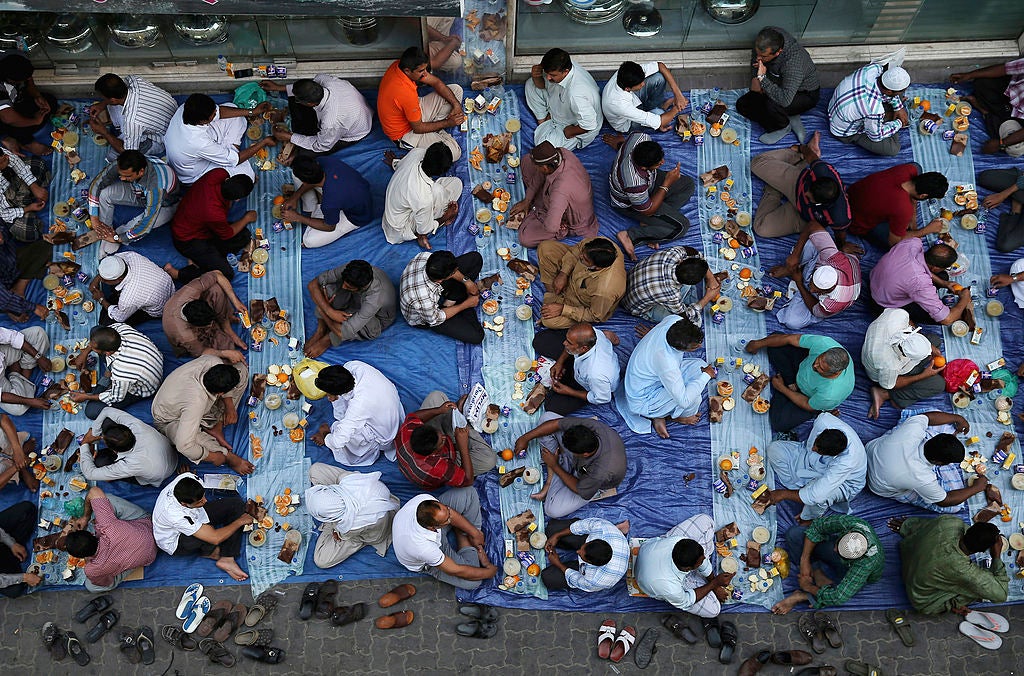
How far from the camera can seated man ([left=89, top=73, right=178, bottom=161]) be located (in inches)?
352

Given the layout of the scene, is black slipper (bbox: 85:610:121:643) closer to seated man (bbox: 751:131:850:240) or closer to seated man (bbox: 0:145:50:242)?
seated man (bbox: 0:145:50:242)

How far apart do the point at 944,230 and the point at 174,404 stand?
26.1ft

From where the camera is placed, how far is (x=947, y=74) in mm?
9984

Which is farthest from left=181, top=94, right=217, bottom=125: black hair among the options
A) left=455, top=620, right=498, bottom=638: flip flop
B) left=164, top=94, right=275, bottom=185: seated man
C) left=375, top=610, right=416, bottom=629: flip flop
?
left=455, top=620, right=498, bottom=638: flip flop

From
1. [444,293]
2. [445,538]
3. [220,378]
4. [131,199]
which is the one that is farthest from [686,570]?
[131,199]

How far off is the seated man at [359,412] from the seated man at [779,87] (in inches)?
196

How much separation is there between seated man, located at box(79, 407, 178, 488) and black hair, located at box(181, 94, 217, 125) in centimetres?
293

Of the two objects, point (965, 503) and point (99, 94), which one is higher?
point (99, 94)

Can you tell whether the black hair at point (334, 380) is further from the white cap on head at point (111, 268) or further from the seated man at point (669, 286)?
the seated man at point (669, 286)

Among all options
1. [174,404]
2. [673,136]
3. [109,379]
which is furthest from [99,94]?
[673,136]

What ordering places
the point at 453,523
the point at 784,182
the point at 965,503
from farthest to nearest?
1. the point at 784,182
2. the point at 965,503
3. the point at 453,523

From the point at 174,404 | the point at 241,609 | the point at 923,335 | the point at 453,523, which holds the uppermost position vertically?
the point at 923,335

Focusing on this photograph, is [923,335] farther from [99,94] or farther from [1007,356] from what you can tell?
[99,94]

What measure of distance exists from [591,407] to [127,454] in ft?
14.3
